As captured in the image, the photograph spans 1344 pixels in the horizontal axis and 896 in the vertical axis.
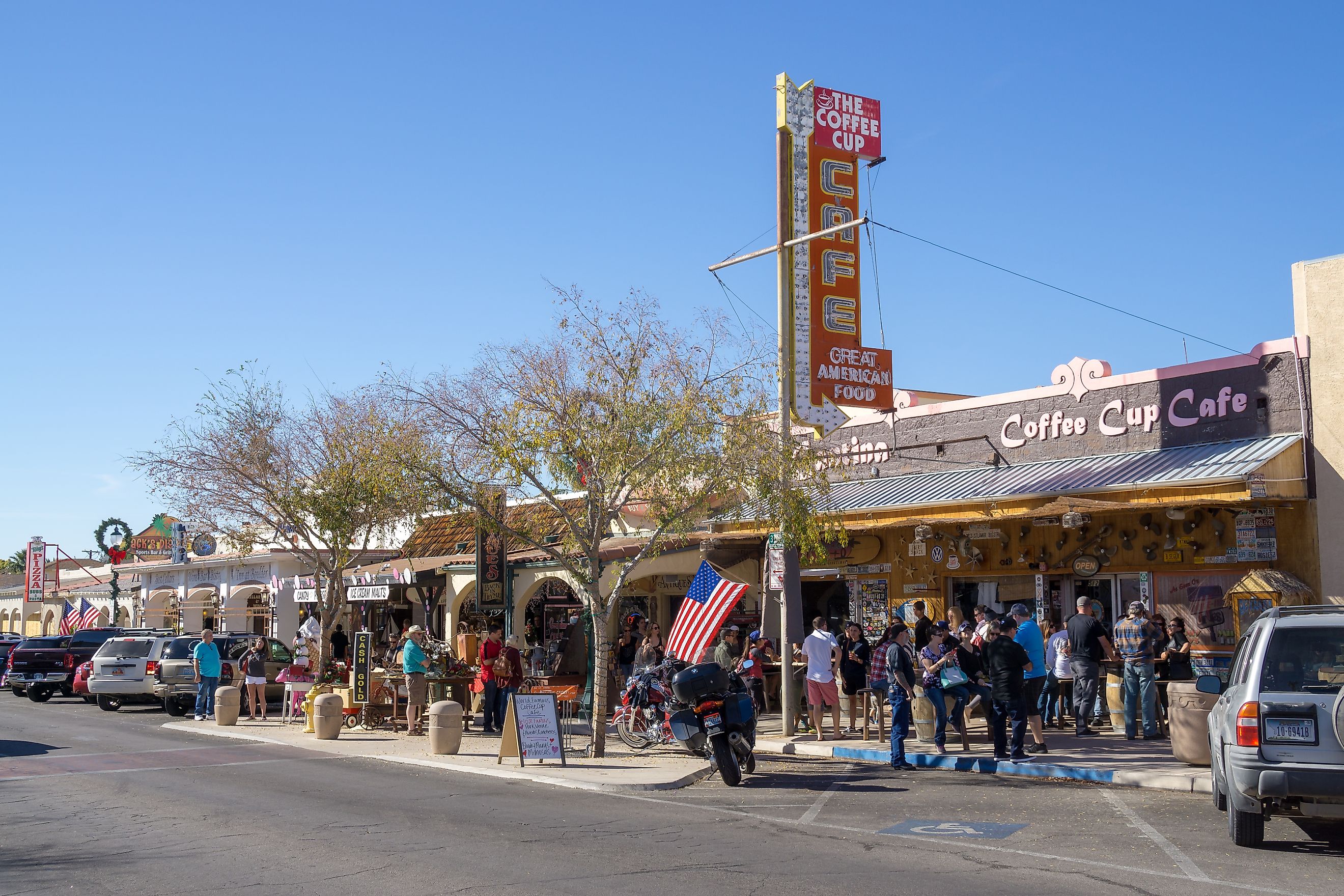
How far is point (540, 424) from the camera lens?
15.3m

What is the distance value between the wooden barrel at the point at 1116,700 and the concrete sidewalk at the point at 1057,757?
178 millimetres

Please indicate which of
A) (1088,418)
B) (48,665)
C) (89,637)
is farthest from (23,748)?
(1088,418)

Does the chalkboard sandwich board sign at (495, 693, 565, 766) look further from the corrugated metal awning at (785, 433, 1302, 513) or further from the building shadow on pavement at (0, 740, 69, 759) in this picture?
the building shadow on pavement at (0, 740, 69, 759)

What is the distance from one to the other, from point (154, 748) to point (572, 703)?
6.98 meters

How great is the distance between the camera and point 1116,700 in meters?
16.8

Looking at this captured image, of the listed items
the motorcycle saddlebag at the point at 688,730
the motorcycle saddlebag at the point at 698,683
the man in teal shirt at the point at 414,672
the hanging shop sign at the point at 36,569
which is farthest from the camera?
the hanging shop sign at the point at 36,569

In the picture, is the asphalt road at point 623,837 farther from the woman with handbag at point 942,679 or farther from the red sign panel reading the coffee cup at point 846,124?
the red sign panel reading the coffee cup at point 846,124

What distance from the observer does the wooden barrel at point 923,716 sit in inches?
610

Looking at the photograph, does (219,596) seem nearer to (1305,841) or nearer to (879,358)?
(879,358)

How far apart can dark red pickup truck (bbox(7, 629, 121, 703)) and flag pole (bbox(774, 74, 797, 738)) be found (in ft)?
62.8

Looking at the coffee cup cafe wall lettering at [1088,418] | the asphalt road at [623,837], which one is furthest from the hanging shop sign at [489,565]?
the asphalt road at [623,837]

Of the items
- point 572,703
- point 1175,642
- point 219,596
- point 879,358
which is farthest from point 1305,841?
point 219,596

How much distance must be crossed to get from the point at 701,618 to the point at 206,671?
10923 millimetres

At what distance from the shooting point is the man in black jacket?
1338 cm
